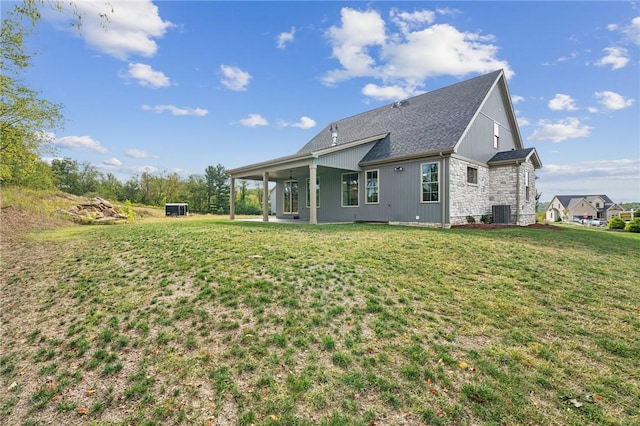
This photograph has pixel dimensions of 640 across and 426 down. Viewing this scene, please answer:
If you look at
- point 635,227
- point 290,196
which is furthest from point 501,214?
point 290,196

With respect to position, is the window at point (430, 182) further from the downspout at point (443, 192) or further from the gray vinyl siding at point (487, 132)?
the gray vinyl siding at point (487, 132)

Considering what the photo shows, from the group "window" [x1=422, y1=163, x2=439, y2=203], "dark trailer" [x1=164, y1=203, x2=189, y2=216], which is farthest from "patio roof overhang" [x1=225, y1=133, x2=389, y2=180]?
"dark trailer" [x1=164, y1=203, x2=189, y2=216]

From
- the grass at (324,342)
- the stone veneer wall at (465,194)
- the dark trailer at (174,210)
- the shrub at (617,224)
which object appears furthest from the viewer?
the dark trailer at (174,210)

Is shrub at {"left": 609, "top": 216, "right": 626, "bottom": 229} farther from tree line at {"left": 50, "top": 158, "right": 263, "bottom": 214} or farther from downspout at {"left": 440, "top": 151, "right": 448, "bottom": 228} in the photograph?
tree line at {"left": 50, "top": 158, "right": 263, "bottom": 214}

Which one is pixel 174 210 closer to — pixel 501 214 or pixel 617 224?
pixel 501 214

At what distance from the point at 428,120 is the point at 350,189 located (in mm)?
4931

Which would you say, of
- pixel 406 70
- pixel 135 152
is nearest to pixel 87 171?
pixel 135 152

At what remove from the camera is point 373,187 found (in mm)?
13617

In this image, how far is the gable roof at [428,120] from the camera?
12250 millimetres

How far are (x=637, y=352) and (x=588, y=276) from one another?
2.87 metres

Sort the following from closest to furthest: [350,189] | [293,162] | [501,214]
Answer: [293,162] → [501,214] → [350,189]

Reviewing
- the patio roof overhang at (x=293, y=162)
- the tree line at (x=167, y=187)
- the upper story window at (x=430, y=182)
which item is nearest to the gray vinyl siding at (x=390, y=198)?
the upper story window at (x=430, y=182)

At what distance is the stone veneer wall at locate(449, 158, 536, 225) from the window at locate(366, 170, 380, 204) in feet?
10.4

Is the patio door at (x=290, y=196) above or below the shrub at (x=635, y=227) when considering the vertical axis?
above
